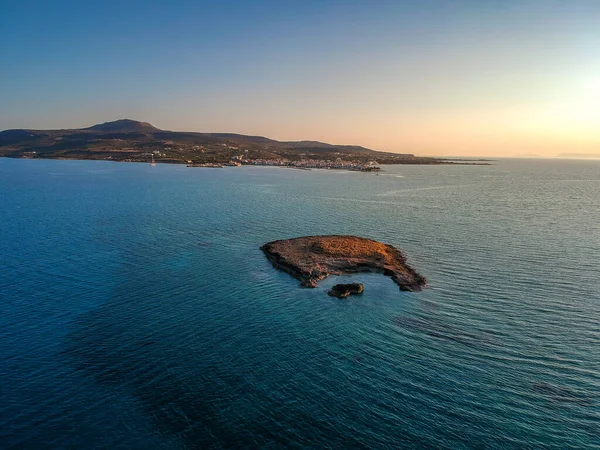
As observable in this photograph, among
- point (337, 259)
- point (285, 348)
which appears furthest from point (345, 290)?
point (285, 348)

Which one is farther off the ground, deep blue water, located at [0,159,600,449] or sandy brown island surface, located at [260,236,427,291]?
sandy brown island surface, located at [260,236,427,291]

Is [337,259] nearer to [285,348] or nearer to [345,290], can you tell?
[345,290]

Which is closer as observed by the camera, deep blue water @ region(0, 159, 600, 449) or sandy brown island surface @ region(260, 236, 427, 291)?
deep blue water @ region(0, 159, 600, 449)

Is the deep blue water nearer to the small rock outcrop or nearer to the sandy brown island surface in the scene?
the small rock outcrop

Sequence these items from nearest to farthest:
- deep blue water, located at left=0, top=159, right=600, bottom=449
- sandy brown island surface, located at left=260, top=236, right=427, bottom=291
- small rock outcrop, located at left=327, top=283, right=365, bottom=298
Answer: 1. deep blue water, located at left=0, top=159, right=600, bottom=449
2. small rock outcrop, located at left=327, top=283, right=365, bottom=298
3. sandy brown island surface, located at left=260, top=236, right=427, bottom=291

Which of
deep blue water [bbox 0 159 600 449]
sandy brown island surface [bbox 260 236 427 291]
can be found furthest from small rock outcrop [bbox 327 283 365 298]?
sandy brown island surface [bbox 260 236 427 291]

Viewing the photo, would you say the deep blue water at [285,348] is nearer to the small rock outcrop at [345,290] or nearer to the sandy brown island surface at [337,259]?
the small rock outcrop at [345,290]

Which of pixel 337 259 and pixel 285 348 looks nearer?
pixel 285 348
